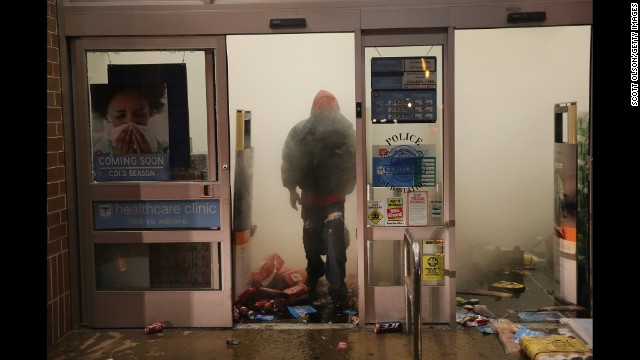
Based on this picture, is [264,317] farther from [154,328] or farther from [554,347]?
[554,347]

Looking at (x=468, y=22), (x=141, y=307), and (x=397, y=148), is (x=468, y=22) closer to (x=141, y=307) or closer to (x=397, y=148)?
(x=397, y=148)

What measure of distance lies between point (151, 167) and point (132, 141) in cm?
27

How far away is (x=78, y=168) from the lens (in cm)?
570

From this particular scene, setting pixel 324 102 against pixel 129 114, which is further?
pixel 324 102

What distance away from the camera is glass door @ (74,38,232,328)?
5652 millimetres

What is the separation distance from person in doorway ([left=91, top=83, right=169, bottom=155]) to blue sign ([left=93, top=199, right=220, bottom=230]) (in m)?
0.45

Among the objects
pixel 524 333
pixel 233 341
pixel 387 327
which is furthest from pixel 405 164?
pixel 233 341

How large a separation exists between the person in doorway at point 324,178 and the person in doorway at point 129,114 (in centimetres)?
164

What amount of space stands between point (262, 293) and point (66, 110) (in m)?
2.48

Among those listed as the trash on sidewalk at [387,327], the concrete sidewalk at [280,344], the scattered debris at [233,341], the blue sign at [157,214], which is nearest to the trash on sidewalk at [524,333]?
the concrete sidewalk at [280,344]

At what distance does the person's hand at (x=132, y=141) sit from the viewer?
569 cm

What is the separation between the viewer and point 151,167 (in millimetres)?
5711

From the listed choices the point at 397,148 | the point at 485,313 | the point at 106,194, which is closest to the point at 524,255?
the point at 485,313

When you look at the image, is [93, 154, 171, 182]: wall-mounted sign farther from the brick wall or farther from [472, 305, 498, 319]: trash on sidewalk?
[472, 305, 498, 319]: trash on sidewalk
